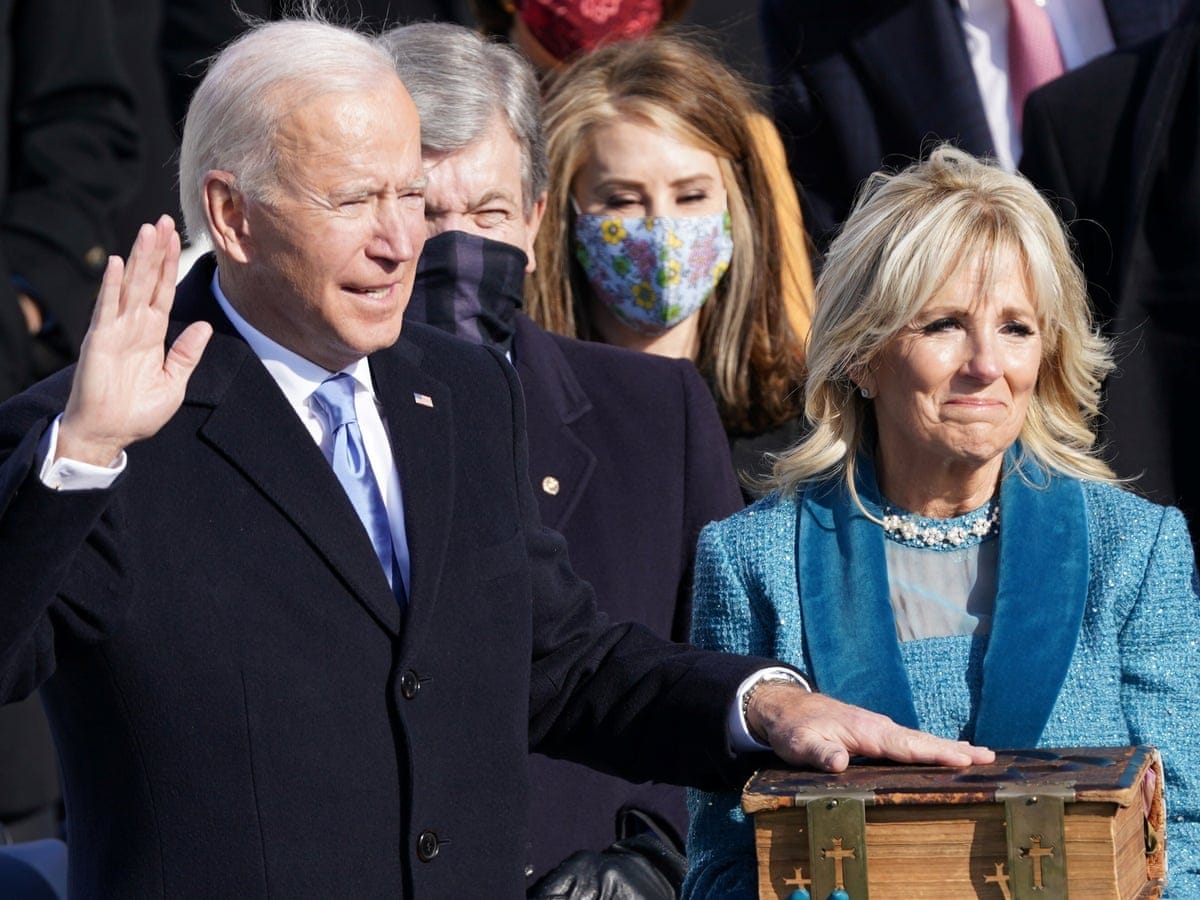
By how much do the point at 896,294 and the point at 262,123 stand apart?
113cm

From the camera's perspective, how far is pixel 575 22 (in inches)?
209

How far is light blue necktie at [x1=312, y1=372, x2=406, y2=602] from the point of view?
2932 millimetres

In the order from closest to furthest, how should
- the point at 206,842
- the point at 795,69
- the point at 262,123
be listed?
the point at 206,842 < the point at 262,123 < the point at 795,69

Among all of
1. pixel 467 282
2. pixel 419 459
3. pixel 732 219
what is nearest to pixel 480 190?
pixel 467 282

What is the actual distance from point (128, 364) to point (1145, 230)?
8.61ft

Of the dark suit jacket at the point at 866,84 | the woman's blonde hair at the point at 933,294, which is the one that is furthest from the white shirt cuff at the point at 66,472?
the dark suit jacket at the point at 866,84

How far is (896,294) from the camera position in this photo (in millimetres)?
3412

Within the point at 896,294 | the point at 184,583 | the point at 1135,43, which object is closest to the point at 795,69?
the point at 1135,43

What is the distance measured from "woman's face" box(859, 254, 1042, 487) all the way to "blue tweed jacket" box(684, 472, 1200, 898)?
0.40 feet

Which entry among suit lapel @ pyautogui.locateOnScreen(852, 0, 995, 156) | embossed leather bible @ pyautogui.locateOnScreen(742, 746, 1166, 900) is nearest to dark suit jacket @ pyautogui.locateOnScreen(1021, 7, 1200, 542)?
suit lapel @ pyautogui.locateOnScreen(852, 0, 995, 156)

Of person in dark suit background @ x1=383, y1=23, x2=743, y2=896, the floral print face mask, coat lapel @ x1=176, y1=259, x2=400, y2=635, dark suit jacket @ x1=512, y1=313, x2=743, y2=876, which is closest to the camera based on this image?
coat lapel @ x1=176, y1=259, x2=400, y2=635

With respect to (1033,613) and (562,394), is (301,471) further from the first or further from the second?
(562,394)

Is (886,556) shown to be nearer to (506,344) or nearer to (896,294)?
(896,294)

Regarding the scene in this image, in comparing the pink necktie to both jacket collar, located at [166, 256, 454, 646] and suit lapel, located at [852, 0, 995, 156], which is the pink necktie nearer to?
suit lapel, located at [852, 0, 995, 156]
